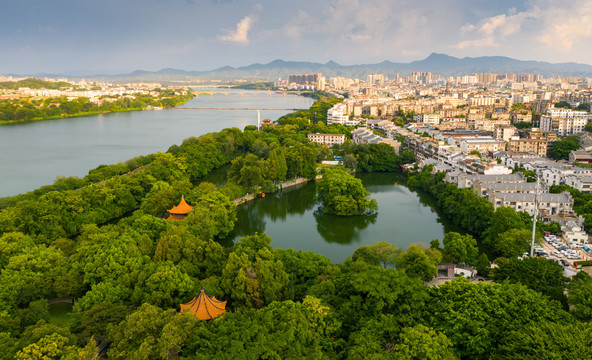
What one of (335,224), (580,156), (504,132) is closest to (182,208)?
(335,224)

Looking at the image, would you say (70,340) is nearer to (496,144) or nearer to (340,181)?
(340,181)

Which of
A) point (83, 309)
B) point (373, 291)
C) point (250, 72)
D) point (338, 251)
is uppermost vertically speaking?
point (250, 72)

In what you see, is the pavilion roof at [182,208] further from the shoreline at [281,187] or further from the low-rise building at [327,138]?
the low-rise building at [327,138]

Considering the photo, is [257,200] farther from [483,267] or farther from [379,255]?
[483,267]

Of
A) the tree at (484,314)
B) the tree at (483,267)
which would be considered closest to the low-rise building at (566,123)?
the tree at (483,267)

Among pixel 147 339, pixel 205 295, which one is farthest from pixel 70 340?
pixel 205 295

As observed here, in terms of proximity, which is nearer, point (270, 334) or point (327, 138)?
point (270, 334)

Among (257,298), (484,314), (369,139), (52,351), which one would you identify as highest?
(369,139)

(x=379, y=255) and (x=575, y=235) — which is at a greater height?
(x=379, y=255)
